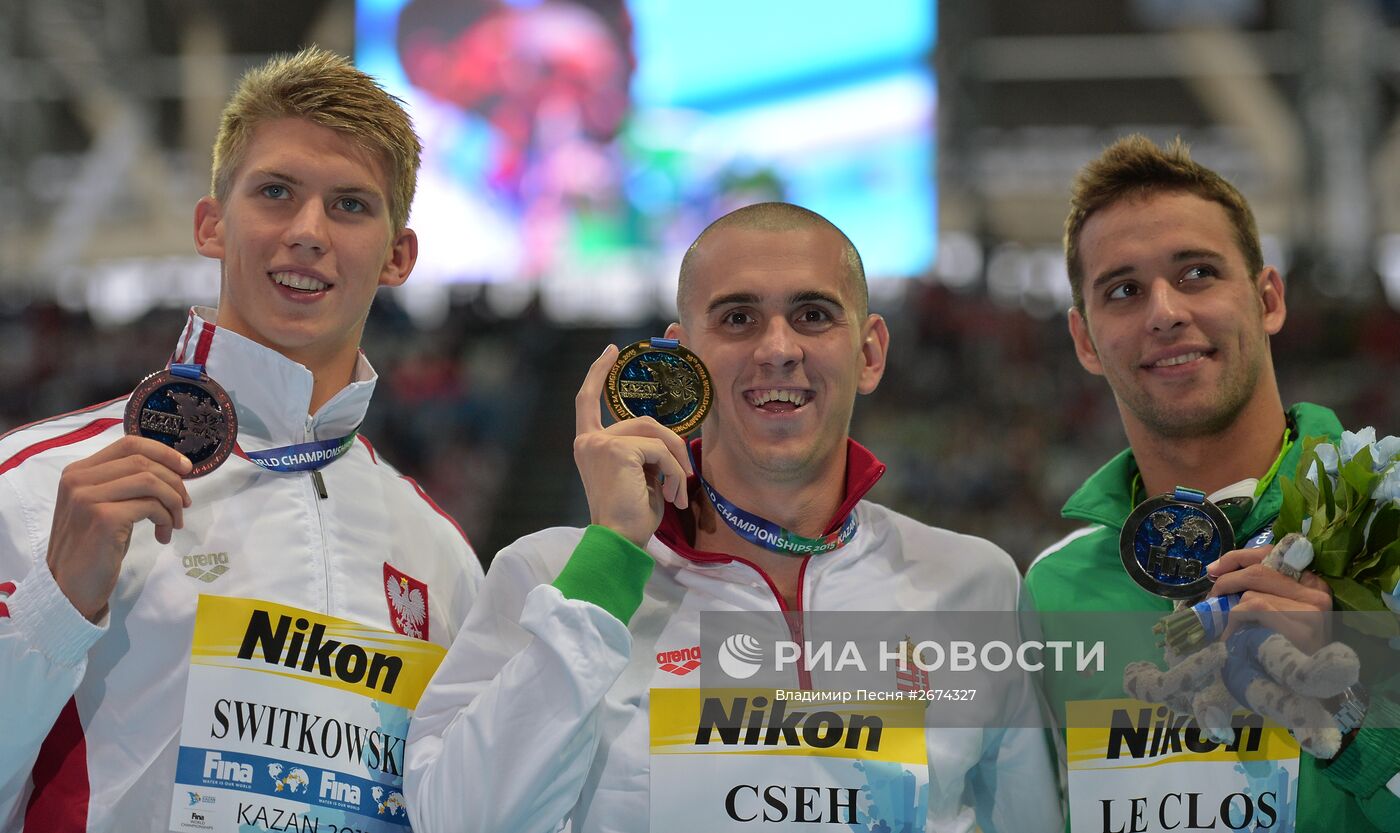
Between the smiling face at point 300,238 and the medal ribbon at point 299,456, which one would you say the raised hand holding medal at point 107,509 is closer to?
the medal ribbon at point 299,456

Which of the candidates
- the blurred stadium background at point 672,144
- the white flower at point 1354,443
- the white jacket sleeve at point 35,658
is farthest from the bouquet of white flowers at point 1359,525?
the blurred stadium background at point 672,144

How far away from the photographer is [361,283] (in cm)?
325

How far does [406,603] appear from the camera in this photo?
3.20 metres

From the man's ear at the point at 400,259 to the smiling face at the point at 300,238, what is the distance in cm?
14

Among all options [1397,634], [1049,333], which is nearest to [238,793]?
[1397,634]

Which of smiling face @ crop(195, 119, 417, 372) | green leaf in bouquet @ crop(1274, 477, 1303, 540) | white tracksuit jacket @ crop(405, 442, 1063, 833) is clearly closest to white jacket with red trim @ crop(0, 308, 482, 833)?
smiling face @ crop(195, 119, 417, 372)

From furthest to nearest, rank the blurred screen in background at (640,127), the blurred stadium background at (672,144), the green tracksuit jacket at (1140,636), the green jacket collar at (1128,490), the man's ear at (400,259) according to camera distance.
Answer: the blurred screen in background at (640,127) → the blurred stadium background at (672,144) → the man's ear at (400,259) → the green jacket collar at (1128,490) → the green tracksuit jacket at (1140,636)

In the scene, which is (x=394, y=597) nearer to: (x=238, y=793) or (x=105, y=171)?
(x=238, y=793)

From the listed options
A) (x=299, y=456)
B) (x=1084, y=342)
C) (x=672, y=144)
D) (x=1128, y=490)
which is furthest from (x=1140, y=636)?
(x=672, y=144)

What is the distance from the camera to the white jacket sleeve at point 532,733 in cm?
262

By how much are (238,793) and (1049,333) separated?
1332 centimetres

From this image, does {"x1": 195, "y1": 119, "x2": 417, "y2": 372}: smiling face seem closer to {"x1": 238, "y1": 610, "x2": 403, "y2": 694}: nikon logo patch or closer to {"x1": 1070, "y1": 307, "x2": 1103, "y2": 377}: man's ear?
{"x1": 238, "y1": 610, "x2": 403, "y2": 694}: nikon logo patch

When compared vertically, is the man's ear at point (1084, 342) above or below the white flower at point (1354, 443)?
above

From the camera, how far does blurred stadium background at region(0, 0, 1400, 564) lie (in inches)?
660
